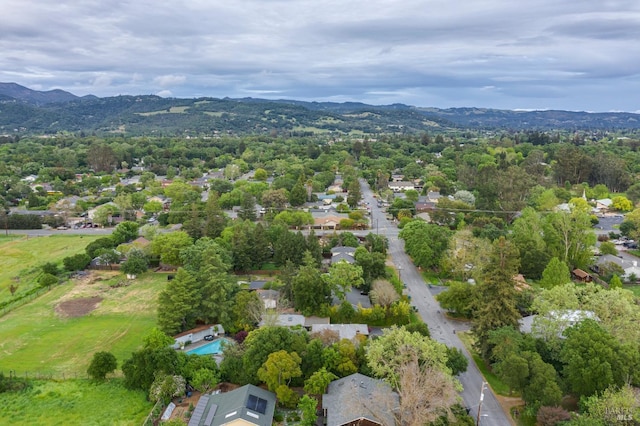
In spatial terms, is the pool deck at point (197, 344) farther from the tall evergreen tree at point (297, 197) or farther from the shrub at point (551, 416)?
the tall evergreen tree at point (297, 197)

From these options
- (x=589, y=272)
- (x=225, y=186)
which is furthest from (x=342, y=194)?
(x=589, y=272)

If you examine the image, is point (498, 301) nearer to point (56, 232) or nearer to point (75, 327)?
point (75, 327)

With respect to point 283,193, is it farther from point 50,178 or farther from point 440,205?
point 50,178

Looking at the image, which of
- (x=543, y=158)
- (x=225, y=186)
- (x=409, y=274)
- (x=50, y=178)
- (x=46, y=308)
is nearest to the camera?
(x=46, y=308)

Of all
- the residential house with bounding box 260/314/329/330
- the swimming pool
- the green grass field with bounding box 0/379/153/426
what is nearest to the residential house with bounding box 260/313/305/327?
the residential house with bounding box 260/314/329/330

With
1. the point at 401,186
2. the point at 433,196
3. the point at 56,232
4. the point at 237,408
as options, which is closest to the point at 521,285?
the point at 237,408

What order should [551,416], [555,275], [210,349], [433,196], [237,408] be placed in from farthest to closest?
[433,196], [555,275], [210,349], [237,408], [551,416]

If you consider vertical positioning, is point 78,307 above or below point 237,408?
below
